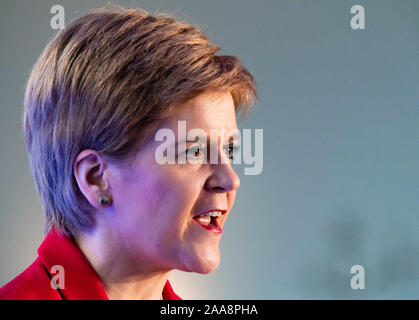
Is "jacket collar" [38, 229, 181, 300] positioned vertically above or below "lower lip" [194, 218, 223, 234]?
below

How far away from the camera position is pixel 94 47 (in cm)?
89

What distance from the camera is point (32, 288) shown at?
2.89 feet

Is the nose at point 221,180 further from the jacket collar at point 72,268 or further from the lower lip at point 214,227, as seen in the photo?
the jacket collar at point 72,268

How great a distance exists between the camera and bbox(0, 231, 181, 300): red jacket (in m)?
0.88

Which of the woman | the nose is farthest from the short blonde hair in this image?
the nose

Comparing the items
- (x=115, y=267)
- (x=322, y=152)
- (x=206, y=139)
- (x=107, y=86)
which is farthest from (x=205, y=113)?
(x=322, y=152)

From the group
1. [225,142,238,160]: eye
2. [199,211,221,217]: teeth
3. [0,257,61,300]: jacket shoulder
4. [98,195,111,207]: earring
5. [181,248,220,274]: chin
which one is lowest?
[0,257,61,300]: jacket shoulder

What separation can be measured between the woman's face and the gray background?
3.19 ft

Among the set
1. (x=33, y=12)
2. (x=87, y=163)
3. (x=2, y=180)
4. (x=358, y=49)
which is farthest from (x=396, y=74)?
(x=87, y=163)

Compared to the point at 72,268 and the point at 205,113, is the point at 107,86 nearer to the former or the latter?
the point at 205,113

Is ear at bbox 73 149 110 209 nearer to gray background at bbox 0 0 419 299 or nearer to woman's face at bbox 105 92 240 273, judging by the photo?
woman's face at bbox 105 92 240 273

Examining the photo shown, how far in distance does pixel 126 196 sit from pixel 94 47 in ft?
0.73

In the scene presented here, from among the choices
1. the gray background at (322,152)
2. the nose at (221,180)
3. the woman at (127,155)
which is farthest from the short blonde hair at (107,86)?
the gray background at (322,152)

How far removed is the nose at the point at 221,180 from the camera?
89cm
